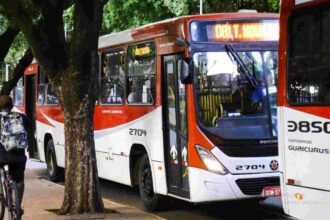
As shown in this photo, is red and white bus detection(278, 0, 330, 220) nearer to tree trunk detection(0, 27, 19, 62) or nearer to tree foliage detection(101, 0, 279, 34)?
tree trunk detection(0, 27, 19, 62)

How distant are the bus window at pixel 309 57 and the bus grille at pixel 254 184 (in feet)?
6.97

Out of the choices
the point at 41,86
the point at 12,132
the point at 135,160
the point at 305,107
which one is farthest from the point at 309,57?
the point at 41,86

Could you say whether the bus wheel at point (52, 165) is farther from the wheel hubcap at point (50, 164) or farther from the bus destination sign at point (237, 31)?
the bus destination sign at point (237, 31)

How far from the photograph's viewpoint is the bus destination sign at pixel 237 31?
30.2 feet

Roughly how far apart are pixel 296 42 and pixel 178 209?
4642mm

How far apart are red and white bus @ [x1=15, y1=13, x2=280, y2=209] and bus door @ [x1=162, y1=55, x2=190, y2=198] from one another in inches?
0.6

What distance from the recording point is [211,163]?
8.81 metres

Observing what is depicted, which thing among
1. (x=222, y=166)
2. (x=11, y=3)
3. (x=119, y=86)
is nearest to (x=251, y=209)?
(x=222, y=166)

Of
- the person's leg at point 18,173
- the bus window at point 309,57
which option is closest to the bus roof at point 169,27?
the bus window at point 309,57

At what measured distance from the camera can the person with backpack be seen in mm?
8008

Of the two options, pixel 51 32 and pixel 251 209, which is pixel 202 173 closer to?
pixel 251 209

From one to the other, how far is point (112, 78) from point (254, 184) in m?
4.28

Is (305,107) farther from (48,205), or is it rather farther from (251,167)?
(48,205)

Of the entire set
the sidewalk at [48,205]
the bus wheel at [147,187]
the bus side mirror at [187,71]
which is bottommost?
the sidewalk at [48,205]
